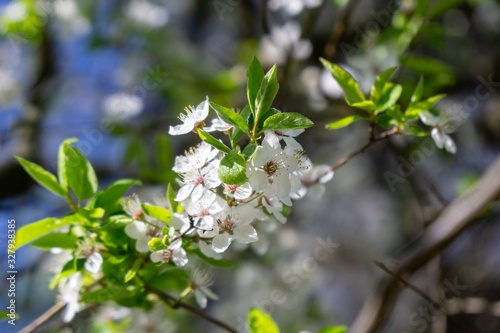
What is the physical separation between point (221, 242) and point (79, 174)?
0.26 metres

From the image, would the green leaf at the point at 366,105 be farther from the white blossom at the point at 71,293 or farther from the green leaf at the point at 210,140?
the white blossom at the point at 71,293

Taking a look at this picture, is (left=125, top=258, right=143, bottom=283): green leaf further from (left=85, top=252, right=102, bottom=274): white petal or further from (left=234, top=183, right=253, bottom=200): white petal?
(left=234, top=183, right=253, bottom=200): white petal

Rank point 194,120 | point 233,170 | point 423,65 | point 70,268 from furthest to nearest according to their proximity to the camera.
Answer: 1. point 423,65
2. point 70,268
3. point 194,120
4. point 233,170

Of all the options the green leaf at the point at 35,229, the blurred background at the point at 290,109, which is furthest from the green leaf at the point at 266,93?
the blurred background at the point at 290,109

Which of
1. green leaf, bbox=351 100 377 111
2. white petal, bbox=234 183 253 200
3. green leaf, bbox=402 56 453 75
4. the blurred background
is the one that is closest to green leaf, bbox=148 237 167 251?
white petal, bbox=234 183 253 200

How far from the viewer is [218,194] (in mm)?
831

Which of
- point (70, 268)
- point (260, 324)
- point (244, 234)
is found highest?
point (244, 234)

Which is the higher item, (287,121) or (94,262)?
(287,121)

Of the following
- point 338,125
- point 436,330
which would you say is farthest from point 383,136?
point 436,330

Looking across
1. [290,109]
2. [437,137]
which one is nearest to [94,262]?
[437,137]

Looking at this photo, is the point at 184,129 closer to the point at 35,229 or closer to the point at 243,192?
the point at 243,192

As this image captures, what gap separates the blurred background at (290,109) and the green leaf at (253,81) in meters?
0.72

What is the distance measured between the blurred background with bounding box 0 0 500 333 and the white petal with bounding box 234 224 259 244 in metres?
0.68

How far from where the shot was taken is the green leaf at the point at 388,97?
96cm
